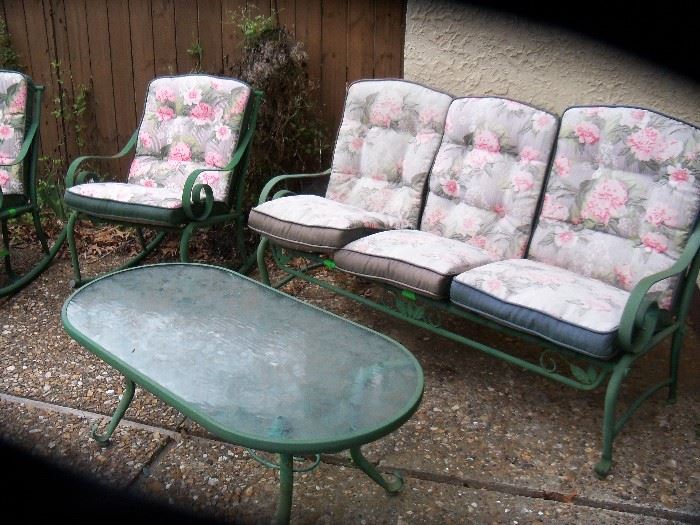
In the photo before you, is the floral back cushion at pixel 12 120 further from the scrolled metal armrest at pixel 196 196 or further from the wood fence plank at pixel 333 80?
the wood fence plank at pixel 333 80

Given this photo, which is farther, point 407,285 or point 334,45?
point 334,45

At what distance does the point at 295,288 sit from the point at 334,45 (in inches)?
52.5

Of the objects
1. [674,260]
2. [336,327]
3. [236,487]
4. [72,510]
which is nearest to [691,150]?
[674,260]

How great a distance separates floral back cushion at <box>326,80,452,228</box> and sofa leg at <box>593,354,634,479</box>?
52.0 inches

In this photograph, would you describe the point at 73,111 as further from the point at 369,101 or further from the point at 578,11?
the point at 578,11

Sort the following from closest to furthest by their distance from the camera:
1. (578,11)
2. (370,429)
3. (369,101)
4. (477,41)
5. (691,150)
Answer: (578,11)
(477,41)
(370,429)
(691,150)
(369,101)

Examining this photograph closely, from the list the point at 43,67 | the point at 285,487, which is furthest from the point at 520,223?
the point at 43,67

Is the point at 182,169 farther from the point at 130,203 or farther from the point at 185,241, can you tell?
the point at 185,241

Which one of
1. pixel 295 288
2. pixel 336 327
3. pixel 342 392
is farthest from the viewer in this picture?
pixel 295 288

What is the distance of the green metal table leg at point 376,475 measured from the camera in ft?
6.36

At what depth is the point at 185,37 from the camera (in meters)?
4.27

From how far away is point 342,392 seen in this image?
1.67 metres

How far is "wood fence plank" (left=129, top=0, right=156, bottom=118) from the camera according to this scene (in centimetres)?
432

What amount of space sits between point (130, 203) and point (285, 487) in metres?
2.11
